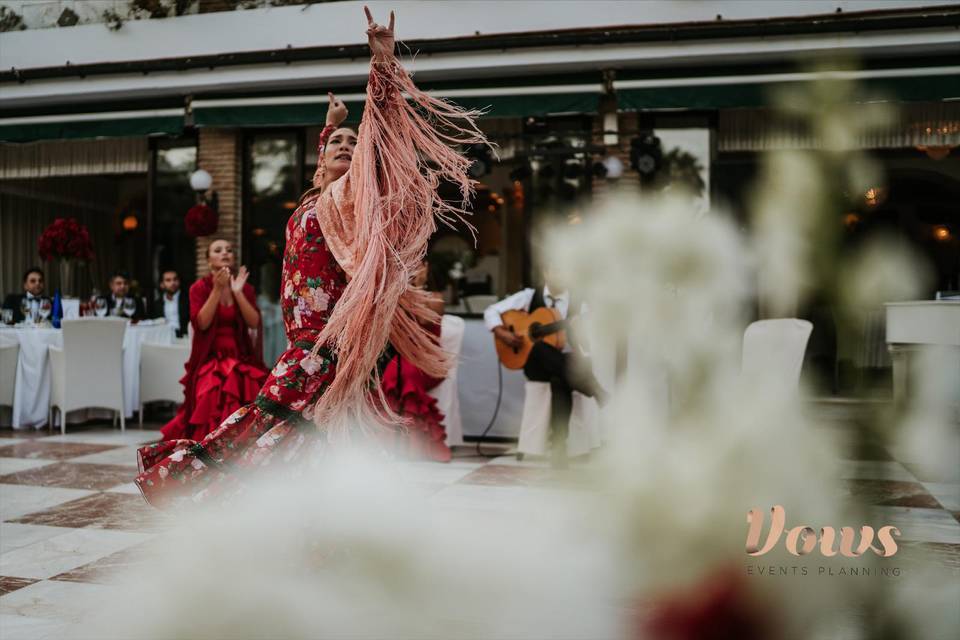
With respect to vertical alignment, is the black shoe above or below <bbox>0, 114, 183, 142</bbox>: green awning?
below

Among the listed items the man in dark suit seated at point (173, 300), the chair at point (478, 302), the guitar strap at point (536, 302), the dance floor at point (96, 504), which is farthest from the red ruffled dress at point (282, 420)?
the chair at point (478, 302)

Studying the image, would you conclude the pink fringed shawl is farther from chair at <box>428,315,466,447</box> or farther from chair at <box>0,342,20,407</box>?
chair at <box>0,342,20,407</box>

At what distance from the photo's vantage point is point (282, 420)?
3074mm

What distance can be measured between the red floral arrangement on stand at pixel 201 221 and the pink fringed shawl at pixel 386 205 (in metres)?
8.29

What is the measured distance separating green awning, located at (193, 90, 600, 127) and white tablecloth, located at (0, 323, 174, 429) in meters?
2.98

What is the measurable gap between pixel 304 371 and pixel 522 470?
3.25 m

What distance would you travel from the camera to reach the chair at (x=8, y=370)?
8.07 meters

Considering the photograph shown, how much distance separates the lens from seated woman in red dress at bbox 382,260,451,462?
6672 millimetres

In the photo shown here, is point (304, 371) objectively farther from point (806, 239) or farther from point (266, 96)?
point (266, 96)

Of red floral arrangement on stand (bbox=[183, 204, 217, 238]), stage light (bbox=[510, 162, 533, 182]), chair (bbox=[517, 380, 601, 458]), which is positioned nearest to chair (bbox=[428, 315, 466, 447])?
chair (bbox=[517, 380, 601, 458])

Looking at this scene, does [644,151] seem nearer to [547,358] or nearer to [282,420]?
[547,358]

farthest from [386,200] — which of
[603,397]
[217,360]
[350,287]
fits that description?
[217,360]

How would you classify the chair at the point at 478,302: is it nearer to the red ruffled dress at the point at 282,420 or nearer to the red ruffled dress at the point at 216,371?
the red ruffled dress at the point at 216,371

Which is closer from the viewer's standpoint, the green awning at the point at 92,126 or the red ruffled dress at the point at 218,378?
the red ruffled dress at the point at 218,378
